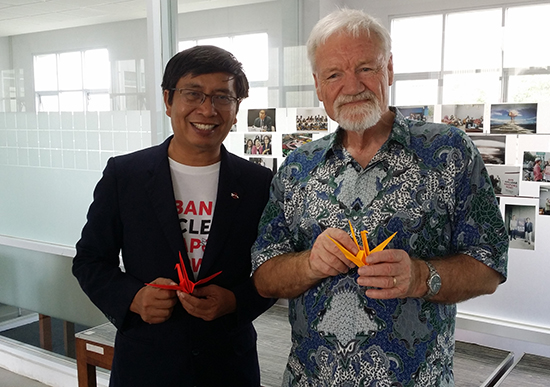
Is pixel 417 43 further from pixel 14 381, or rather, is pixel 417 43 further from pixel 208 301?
pixel 14 381

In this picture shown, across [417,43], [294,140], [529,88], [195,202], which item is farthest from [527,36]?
[195,202]

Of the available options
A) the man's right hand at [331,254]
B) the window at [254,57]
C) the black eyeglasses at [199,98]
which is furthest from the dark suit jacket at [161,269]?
the window at [254,57]

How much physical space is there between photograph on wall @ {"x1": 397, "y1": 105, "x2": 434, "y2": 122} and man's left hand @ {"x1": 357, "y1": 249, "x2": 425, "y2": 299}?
45.8 inches

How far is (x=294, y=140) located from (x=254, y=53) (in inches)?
20.6

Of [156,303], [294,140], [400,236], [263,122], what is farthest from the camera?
[263,122]

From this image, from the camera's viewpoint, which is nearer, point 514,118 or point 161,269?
point 161,269

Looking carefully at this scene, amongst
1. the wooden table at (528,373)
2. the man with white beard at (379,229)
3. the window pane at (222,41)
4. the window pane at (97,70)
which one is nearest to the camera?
the man with white beard at (379,229)

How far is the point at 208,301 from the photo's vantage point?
1457 millimetres

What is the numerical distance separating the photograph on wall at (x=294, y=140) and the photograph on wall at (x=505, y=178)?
2.84ft

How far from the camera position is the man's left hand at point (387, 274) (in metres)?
1.12

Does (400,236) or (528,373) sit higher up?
(400,236)

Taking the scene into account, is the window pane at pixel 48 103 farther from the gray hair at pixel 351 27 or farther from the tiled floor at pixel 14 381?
the gray hair at pixel 351 27

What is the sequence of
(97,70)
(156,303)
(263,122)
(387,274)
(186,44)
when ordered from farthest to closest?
(97,70)
(186,44)
(263,122)
(156,303)
(387,274)

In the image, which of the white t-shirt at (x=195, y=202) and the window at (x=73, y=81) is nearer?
the white t-shirt at (x=195, y=202)
